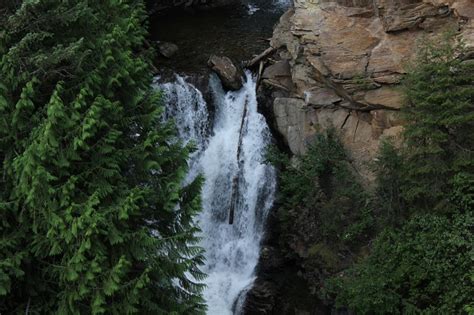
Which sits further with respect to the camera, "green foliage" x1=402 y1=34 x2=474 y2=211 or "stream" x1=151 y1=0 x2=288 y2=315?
"stream" x1=151 y1=0 x2=288 y2=315

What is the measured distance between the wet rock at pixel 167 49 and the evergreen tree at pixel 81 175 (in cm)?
886

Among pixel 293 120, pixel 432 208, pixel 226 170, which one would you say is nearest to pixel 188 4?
pixel 293 120

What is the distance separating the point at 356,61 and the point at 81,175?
8466 mm

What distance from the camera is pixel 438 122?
37.9ft

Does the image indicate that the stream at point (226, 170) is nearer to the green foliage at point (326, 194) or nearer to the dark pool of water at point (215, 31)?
the dark pool of water at point (215, 31)

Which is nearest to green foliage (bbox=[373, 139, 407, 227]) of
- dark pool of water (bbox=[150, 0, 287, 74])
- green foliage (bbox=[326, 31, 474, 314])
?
green foliage (bbox=[326, 31, 474, 314])

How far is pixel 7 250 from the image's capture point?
8805 millimetres

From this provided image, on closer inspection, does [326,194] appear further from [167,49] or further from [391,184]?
[167,49]

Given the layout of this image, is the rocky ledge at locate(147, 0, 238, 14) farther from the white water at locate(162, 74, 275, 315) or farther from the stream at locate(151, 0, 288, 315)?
the white water at locate(162, 74, 275, 315)

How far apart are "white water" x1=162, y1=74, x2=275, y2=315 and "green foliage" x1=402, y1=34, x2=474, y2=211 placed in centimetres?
499

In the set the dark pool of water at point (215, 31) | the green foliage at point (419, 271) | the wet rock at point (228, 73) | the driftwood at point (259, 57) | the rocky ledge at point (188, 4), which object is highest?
the rocky ledge at point (188, 4)

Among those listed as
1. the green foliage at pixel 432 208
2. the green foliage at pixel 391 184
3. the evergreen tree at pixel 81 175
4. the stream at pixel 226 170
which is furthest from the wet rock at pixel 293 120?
the evergreen tree at pixel 81 175

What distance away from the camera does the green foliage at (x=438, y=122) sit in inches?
450

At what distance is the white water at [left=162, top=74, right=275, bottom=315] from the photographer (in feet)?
50.6
